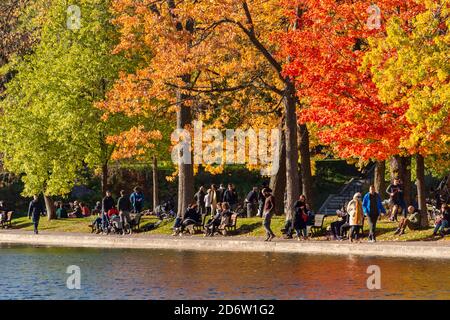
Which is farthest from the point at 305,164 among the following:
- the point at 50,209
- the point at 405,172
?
the point at 50,209

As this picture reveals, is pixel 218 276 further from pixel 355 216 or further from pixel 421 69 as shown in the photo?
pixel 355 216

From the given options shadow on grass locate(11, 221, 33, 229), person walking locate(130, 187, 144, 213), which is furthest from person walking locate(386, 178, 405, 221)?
shadow on grass locate(11, 221, 33, 229)

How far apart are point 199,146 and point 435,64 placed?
15.1 meters

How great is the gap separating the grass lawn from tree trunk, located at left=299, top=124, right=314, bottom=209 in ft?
7.21

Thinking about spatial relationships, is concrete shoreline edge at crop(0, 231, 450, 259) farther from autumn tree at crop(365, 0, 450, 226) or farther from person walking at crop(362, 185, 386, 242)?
autumn tree at crop(365, 0, 450, 226)

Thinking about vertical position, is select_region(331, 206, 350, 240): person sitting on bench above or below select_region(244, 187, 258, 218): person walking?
below

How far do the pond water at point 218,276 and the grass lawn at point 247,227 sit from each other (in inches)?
180

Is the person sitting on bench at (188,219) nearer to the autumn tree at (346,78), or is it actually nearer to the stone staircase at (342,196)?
the autumn tree at (346,78)

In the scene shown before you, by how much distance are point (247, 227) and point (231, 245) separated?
4806mm

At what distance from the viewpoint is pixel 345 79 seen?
37.7m

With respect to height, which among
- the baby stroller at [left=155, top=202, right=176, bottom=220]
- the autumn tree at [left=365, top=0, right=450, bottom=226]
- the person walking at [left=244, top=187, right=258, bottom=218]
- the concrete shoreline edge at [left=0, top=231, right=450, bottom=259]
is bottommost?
the concrete shoreline edge at [left=0, top=231, right=450, bottom=259]

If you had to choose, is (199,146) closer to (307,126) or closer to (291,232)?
(307,126)

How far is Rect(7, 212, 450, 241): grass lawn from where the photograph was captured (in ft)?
119
